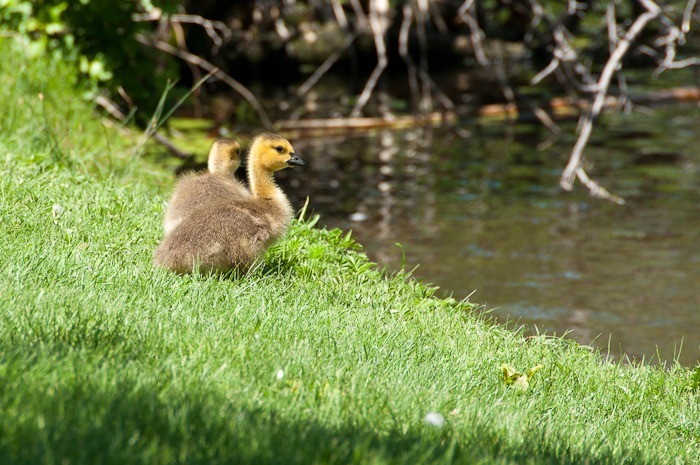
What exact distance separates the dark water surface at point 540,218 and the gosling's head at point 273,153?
8.36 feet

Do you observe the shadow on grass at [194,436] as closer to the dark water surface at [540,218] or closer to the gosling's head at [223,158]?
the gosling's head at [223,158]

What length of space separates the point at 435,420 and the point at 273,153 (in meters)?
2.91

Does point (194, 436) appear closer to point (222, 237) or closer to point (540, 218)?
point (222, 237)

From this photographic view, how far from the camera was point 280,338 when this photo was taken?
501 centimetres

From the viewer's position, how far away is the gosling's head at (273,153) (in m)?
6.55

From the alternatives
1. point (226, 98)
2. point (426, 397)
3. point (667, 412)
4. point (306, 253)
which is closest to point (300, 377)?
point (426, 397)

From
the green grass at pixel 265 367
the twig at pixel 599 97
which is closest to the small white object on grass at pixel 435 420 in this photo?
the green grass at pixel 265 367

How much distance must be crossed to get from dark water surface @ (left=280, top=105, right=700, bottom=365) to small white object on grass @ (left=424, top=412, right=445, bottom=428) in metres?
3.49

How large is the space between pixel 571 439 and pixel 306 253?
3084 mm

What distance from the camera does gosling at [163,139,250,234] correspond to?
21.6 feet

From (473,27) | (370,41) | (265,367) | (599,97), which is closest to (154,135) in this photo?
(473,27)

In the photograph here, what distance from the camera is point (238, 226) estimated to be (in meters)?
6.09

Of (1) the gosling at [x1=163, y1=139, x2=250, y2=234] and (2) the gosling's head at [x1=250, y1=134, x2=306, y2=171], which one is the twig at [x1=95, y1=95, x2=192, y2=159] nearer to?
(1) the gosling at [x1=163, y1=139, x2=250, y2=234]

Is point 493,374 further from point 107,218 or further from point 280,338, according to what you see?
point 107,218
